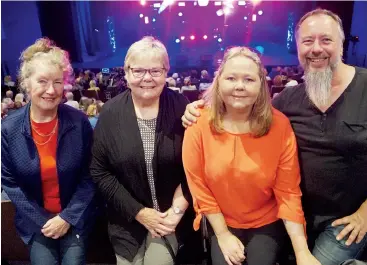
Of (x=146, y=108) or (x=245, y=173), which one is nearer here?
(x=245, y=173)

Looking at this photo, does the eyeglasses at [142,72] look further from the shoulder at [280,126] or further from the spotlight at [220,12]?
the spotlight at [220,12]

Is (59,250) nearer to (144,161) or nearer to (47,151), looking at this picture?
(47,151)

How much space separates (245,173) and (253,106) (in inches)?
11.9

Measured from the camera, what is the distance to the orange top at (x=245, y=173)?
158cm

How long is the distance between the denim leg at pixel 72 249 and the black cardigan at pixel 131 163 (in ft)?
0.56

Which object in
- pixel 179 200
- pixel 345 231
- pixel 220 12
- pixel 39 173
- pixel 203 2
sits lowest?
pixel 345 231

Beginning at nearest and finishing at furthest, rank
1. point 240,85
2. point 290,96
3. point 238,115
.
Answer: point 240,85
point 238,115
point 290,96

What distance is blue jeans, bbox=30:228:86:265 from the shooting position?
1.76 m

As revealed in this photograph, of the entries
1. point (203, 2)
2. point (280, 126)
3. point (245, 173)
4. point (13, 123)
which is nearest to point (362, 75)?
point (280, 126)

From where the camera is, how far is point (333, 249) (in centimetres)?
167

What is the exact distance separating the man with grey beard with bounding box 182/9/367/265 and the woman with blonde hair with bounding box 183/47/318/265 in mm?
121

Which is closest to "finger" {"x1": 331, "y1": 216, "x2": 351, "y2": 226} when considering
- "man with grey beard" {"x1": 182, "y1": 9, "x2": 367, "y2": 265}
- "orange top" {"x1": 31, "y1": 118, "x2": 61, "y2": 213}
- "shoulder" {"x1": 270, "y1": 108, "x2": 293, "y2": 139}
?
"man with grey beard" {"x1": 182, "y1": 9, "x2": 367, "y2": 265}

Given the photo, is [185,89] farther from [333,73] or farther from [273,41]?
[273,41]

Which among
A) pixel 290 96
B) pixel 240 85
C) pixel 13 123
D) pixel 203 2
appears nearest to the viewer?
pixel 240 85
